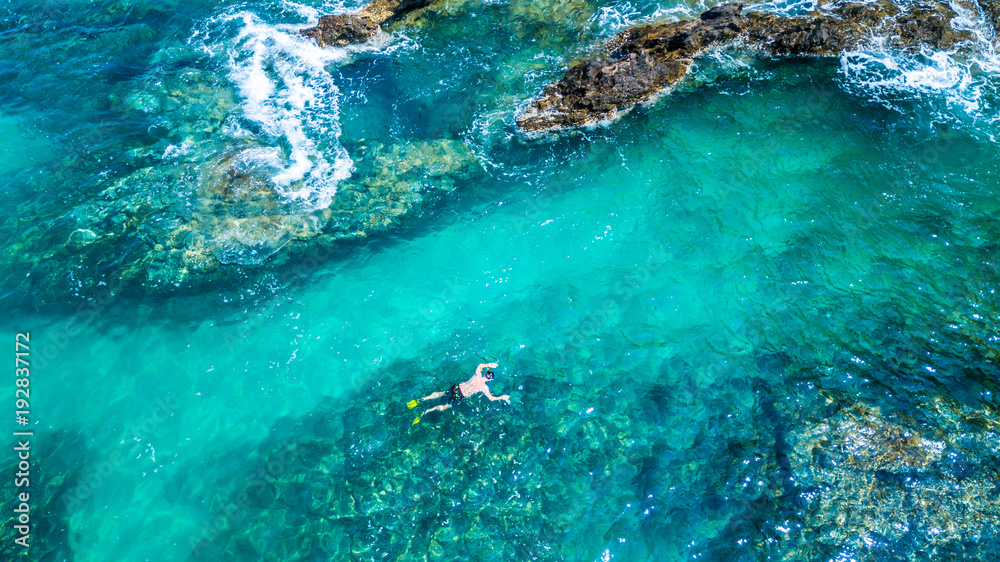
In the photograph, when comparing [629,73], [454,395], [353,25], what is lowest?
[454,395]

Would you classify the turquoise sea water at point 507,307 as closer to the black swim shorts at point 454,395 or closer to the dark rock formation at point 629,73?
the black swim shorts at point 454,395

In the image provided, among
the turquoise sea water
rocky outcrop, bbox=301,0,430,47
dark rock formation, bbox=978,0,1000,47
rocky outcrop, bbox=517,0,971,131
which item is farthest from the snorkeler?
dark rock formation, bbox=978,0,1000,47

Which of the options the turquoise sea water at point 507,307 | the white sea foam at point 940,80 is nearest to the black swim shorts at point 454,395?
the turquoise sea water at point 507,307

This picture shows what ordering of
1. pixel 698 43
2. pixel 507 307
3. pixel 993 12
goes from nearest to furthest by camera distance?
pixel 507 307
pixel 698 43
pixel 993 12

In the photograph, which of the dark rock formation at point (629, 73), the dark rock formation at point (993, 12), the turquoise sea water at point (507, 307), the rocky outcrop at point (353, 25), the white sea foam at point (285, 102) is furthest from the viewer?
the rocky outcrop at point (353, 25)

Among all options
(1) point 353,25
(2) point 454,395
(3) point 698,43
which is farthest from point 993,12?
(2) point 454,395

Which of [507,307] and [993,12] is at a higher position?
[993,12]

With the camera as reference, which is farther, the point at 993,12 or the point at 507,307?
the point at 993,12

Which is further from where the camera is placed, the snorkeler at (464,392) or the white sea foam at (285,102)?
the white sea foam at (285,102)

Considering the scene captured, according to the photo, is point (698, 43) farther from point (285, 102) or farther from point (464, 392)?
point (464, 392)
